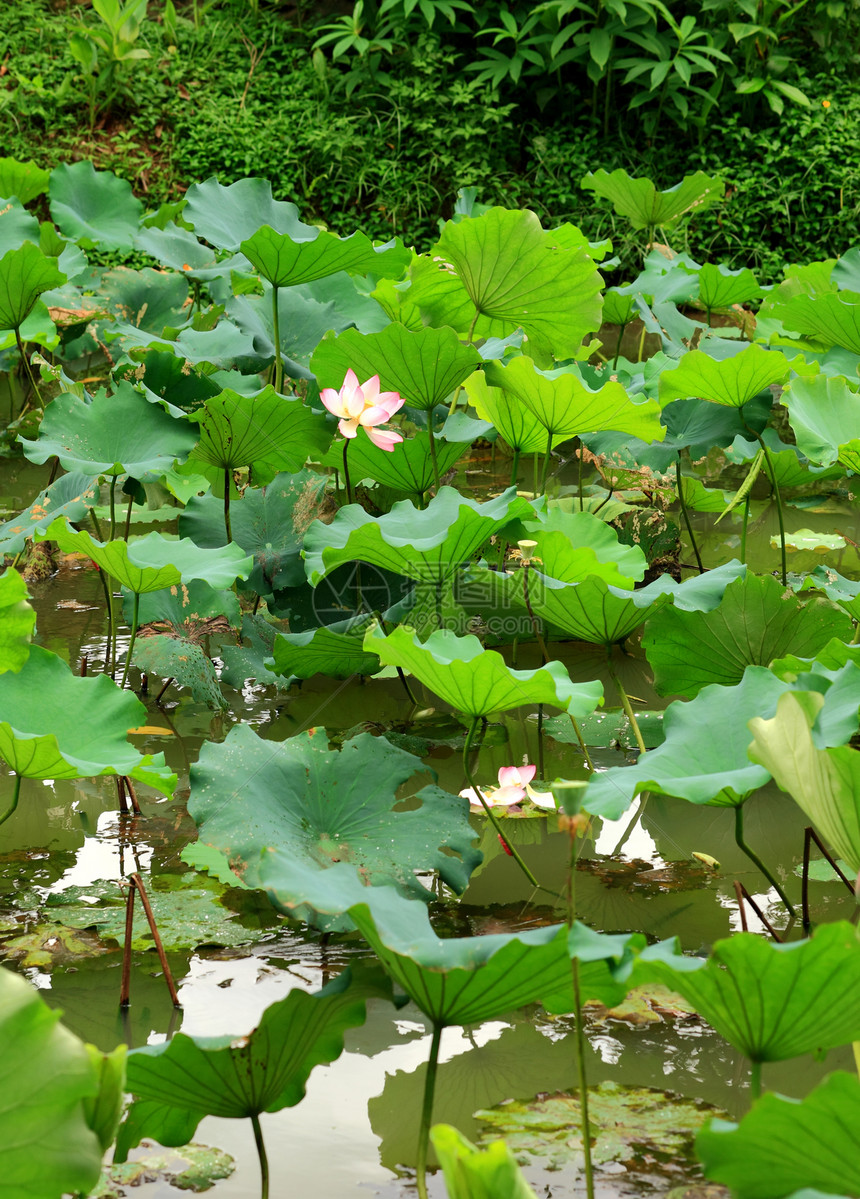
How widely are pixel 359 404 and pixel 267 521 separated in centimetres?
54

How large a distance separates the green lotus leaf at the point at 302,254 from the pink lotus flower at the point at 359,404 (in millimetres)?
513

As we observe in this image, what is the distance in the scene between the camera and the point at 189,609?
2146 mm

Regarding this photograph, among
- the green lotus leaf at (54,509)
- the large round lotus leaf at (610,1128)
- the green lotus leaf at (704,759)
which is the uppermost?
the green lotus leaf at (704,759)

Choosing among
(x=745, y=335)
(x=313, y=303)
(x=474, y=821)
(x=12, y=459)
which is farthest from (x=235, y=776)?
(x=745, y=335)

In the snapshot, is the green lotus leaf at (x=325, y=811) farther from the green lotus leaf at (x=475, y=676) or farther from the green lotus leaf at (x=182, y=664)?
the green lotus leaf at (x=182, y=664)

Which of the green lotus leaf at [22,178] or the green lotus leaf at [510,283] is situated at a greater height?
the green lotus leaf at [510,283]

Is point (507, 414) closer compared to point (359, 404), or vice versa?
point (359, 404)

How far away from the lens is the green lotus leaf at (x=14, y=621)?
1.36 m

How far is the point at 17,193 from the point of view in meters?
3.46

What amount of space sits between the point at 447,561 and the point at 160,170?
4.86m

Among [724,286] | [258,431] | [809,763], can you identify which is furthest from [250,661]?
[724,286]

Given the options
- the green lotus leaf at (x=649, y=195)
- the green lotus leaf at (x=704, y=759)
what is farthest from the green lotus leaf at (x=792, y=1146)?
the green lotus leaf at (x=649, y=195)

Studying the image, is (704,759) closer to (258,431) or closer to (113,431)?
(258,431)

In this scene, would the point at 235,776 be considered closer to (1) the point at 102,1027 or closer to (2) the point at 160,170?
(1) the point at 102,1027
